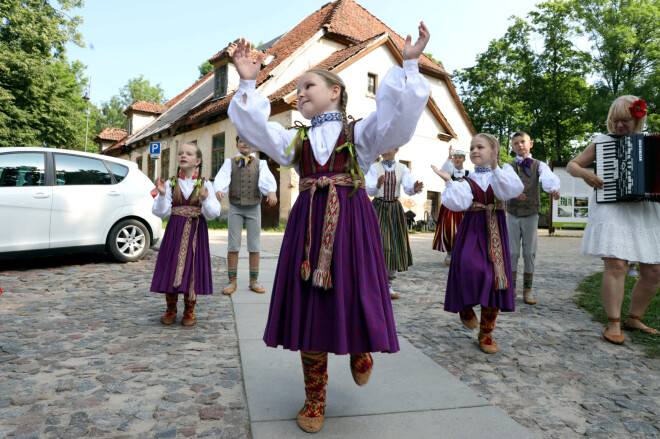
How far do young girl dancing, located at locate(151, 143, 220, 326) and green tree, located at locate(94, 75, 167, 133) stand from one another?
54386 mm

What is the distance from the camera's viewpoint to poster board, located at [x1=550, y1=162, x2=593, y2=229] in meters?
19.2

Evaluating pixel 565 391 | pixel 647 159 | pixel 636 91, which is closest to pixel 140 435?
pixel 565 391

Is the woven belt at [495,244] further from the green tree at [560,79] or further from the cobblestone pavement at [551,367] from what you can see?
the green tree at [560,79]

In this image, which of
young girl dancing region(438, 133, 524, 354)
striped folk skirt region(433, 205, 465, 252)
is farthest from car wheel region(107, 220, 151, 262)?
young girl dancing region(438, 133, 524, 354)

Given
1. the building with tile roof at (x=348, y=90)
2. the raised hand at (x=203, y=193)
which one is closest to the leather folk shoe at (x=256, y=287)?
the raised hand at (x=203, y=193)

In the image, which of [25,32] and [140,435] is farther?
[25,32]

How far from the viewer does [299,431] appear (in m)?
2.23

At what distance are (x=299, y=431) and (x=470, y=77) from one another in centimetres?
3500

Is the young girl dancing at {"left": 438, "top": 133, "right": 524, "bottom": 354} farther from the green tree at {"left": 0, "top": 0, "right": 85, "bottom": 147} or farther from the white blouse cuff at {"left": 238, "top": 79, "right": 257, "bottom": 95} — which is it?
the green tree at {"left": 0, "top": 0, "right": 85, "bottom": 147}

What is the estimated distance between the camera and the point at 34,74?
71.0 ft

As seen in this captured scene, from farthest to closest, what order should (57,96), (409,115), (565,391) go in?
(57,96), (565,391), (409,115)

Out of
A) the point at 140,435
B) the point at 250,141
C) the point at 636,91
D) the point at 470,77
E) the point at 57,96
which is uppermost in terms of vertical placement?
the point at 470,77

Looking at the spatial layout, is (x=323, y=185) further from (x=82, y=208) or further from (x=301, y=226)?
(x=82, y=208)

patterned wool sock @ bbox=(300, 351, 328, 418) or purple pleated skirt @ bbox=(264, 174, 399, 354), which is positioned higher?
purple pleated skirt @ bbox=(264, 174, 399, 354)
